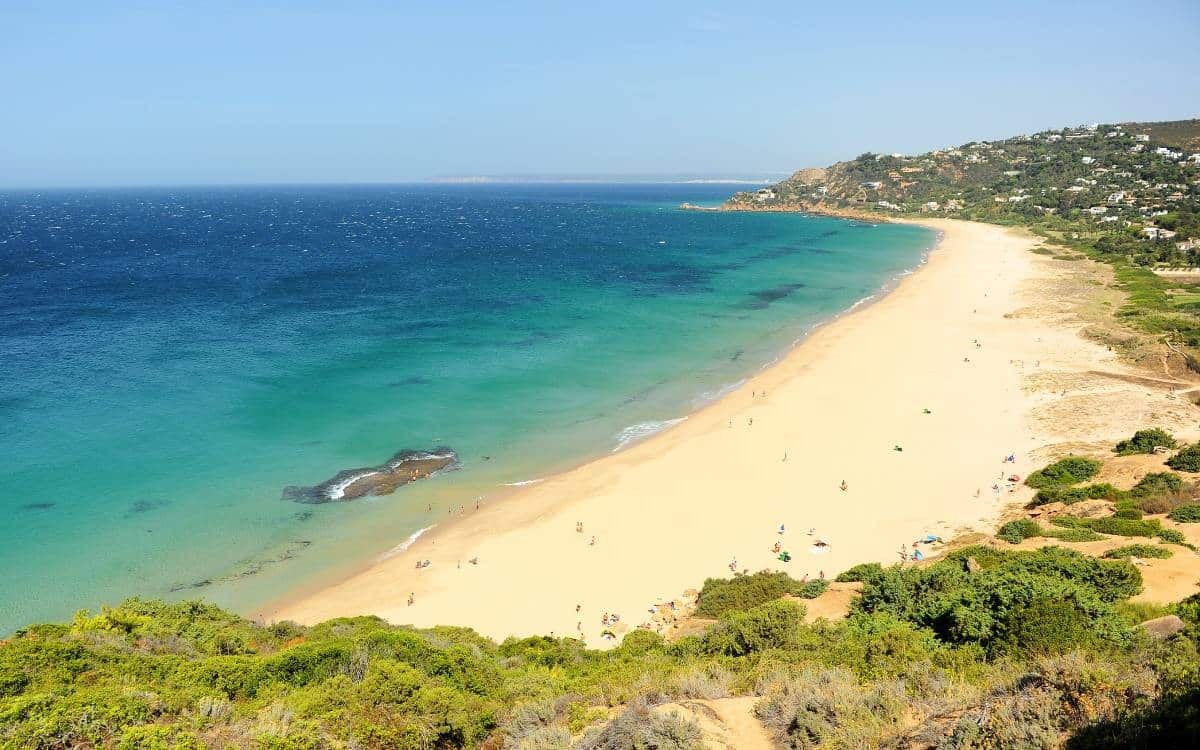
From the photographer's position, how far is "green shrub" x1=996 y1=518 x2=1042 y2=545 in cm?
1984

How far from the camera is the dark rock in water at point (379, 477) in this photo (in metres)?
27.5

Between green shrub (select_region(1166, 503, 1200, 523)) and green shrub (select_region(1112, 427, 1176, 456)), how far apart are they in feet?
24.4

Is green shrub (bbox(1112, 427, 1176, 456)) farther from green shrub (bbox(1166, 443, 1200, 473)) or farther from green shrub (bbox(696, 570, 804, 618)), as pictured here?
green shrub (bbox(696, 570, 804, 618))

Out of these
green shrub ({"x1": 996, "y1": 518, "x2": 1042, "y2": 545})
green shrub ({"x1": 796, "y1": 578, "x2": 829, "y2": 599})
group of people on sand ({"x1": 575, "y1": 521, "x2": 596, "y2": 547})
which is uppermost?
green shrub ({"x1": 996, "y1": 518, "x2": 1042, "y2": 545})

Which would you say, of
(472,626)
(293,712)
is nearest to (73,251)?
(472,626)

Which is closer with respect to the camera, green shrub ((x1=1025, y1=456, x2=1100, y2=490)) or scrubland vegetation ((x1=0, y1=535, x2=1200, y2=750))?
scrubland vegetation ((x1=0, y1=535, x2=1200, y2=750))

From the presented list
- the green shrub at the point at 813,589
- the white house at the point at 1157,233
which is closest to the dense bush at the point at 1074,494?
the green shrub at the point at 813,589

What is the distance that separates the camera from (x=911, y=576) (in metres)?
15.9

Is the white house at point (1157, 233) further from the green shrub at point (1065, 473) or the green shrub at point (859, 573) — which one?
the green shrub at point (859, 573)

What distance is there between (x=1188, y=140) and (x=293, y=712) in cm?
19517

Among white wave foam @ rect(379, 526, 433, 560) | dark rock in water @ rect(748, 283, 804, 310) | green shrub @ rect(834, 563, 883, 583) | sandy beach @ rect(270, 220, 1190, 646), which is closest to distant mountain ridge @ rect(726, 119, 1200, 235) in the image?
dark rock in water @ rect(748, 283, 804, 310)

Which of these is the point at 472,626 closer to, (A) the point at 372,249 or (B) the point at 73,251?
(A) the point at 372,249

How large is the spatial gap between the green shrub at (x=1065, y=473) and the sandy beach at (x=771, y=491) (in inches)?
33.4

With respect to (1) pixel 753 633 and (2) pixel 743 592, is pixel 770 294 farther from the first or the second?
(1) pixel 753 633
